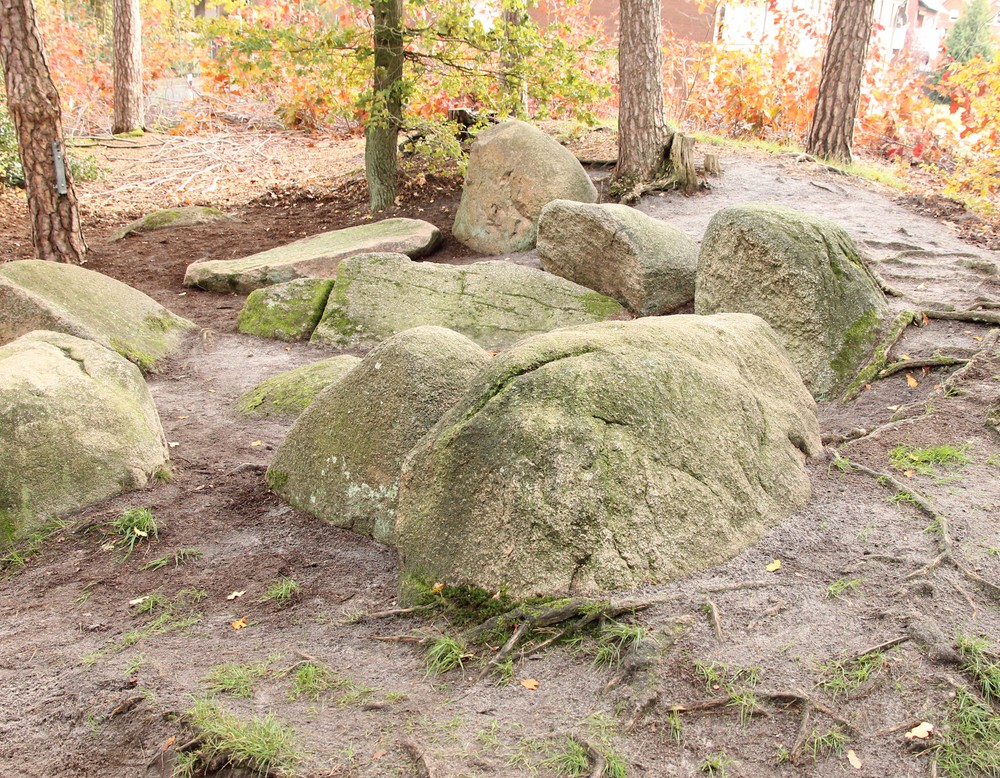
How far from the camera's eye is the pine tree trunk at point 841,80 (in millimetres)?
11453

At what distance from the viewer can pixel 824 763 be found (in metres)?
2.43

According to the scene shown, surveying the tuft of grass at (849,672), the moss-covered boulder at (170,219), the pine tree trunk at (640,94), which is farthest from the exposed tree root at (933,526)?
the moss-covered boulder at (170,219)

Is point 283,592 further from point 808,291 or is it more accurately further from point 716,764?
point 808,291

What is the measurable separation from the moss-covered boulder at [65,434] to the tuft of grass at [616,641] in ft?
9.73

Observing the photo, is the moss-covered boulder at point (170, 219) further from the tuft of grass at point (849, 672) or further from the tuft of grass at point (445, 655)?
the tuft of grass at point (849, 672)

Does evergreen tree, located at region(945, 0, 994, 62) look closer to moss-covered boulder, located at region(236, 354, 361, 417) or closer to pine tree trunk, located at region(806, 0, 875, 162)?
pine tree trunk, located at region(806, 0, 875, 162)

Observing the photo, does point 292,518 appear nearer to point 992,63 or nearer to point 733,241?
point 733,241

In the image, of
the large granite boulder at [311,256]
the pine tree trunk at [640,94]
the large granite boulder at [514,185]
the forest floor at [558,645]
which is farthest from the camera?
the pine tree trunk at [640,94]

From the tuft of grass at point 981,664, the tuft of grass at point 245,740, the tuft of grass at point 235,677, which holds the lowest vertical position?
the tuft of grass at point 235,677

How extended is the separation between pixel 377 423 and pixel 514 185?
6.30m

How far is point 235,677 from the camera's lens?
3018 mm

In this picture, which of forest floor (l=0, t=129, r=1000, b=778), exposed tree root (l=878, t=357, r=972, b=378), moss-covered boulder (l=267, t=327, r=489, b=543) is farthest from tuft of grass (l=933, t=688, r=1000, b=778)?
exposed tree root (l=878, t=357, r=972, b=378)

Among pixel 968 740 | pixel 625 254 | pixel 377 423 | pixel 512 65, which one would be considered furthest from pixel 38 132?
pixel 968 740

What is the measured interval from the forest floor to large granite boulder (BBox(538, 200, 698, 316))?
91.6 inches
